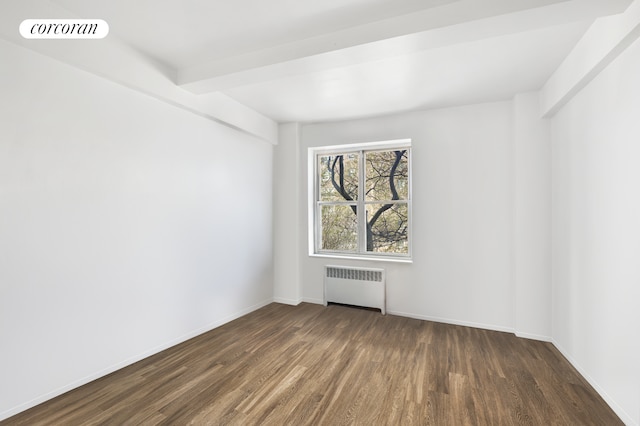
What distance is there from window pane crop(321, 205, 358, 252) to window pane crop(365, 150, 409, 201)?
426 mm

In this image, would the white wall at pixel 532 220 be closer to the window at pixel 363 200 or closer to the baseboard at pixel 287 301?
the window at pixel 363 200

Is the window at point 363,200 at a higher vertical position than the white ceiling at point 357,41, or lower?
lower

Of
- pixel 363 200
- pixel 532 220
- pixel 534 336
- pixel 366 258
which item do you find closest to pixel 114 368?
pixel 366 258

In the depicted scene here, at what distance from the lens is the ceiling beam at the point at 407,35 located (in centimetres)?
180

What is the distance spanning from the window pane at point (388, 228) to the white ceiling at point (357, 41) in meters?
1.64

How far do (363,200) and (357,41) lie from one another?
2.66 m

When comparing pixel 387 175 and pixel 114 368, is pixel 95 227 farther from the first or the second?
pixel 387 175

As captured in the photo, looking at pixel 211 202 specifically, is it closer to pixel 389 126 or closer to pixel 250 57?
pixel 250 57

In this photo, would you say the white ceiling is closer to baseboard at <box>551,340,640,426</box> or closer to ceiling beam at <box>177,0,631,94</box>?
ceiling beam at <box>177,0,631,94</box>

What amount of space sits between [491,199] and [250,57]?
10.5ft

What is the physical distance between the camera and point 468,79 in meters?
3.04

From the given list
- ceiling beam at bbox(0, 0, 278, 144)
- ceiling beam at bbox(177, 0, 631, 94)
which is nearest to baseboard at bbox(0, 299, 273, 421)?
ceiling beam at bbox(0, 0, 278, 144)

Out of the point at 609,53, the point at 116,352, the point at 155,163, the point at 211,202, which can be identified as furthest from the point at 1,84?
the point at 609,53
